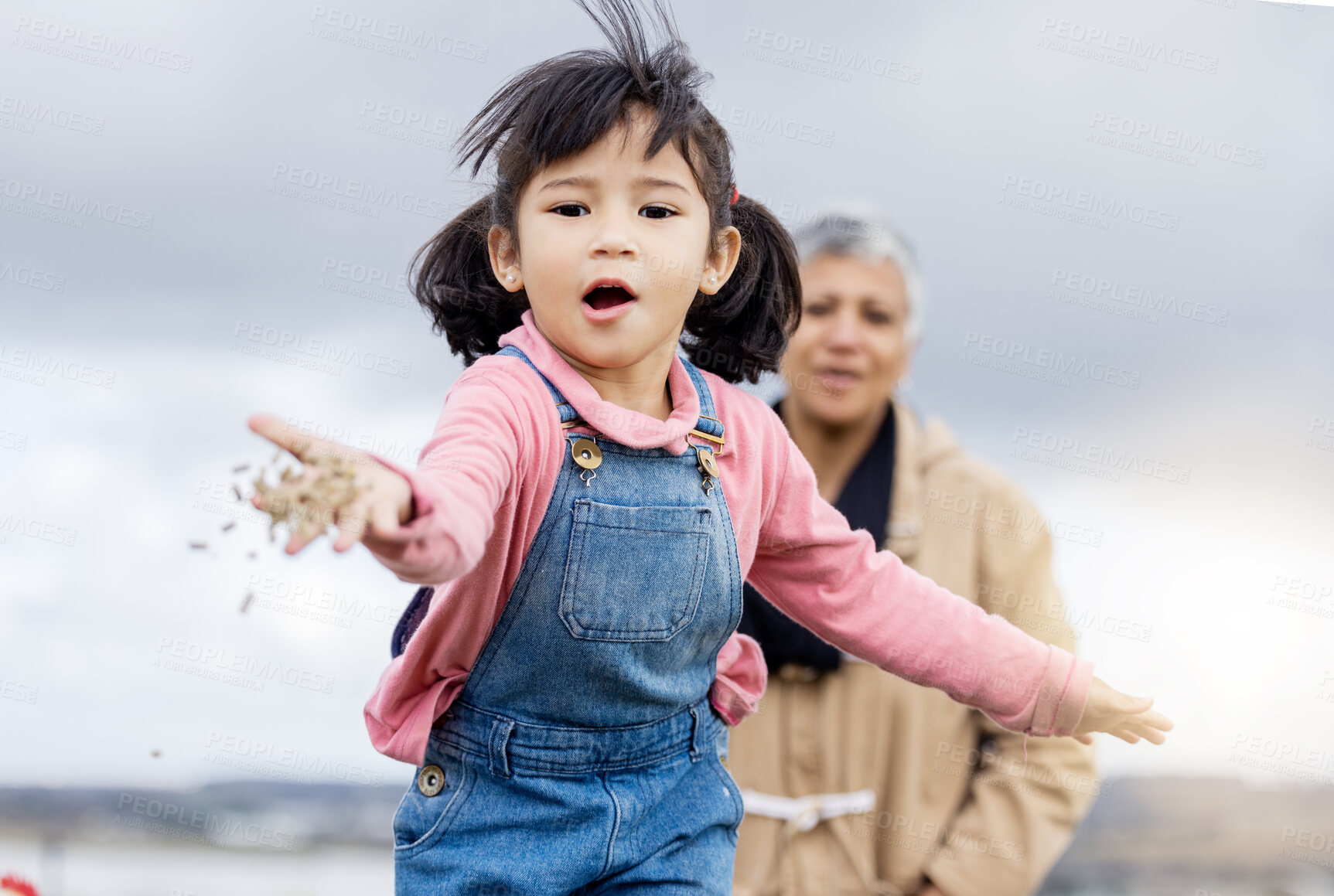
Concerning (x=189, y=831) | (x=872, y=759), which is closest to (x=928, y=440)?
(x=872, y=759)

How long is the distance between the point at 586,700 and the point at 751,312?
64 cm

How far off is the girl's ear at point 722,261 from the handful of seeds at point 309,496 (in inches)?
27.4

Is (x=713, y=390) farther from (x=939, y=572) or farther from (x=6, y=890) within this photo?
(x=6, y=890)

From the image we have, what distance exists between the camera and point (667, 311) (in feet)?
4.57

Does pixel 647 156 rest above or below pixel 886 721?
above

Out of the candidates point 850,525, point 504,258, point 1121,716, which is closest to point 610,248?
point 504,258

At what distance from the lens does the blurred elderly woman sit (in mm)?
2555

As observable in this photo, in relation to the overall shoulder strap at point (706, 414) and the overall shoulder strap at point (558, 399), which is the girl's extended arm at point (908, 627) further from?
the overall shoulder strap at point (558, 399)

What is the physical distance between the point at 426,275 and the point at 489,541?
54cm

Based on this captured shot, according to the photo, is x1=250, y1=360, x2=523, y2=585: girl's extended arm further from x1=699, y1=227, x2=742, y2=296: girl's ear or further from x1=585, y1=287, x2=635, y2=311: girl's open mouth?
x1=699, y1=227, x2=742, y2=296: girl's ear

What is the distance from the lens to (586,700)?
1.35 meters

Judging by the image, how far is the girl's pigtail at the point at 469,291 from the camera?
1604mm

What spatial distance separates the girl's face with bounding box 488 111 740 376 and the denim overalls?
8cm

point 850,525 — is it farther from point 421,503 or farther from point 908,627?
point 421,503
